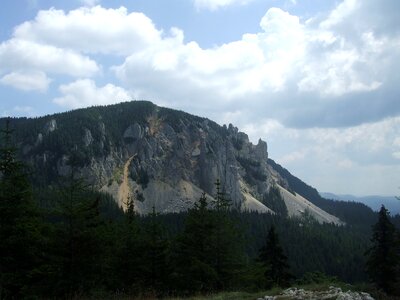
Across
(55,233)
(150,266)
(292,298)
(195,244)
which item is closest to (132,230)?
(150,266)

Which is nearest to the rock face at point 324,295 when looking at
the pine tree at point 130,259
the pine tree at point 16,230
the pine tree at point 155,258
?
the pine tree at point 16,230

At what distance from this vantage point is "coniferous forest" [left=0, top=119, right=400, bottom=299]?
1775 cm

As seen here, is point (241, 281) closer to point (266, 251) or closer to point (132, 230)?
point (132, 230)

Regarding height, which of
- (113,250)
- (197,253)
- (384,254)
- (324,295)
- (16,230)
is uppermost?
(16,230)

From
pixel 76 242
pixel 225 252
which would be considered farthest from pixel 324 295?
pixel 225 252

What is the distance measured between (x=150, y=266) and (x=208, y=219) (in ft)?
16.7

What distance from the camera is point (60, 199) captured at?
758 inches

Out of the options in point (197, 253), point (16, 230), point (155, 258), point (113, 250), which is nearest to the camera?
point (16, 230)

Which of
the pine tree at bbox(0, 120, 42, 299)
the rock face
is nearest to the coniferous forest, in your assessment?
the pine tree at bbox(0, 120, 42, 299)

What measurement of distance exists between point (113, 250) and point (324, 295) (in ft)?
47.9

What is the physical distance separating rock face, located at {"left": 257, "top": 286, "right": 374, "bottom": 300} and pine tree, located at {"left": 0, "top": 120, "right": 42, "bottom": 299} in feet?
32.0

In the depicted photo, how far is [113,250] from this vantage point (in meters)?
25.2

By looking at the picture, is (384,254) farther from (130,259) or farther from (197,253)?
(130,259)

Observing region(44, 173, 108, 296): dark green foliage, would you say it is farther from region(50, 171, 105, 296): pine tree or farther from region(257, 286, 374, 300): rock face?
region(257, 286, 374, 300): rock face
